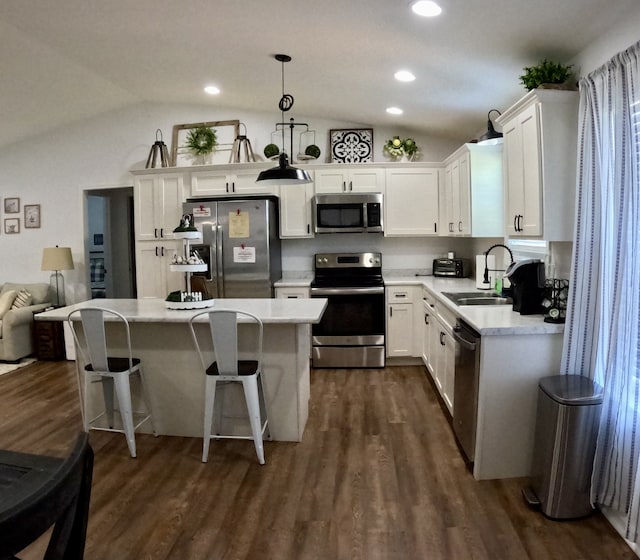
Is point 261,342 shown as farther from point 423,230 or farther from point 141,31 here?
point 423,230

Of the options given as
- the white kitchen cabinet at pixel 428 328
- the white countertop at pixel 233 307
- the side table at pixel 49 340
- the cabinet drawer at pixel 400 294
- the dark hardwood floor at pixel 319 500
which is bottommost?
the dark hardwood floor at pixel 319 500

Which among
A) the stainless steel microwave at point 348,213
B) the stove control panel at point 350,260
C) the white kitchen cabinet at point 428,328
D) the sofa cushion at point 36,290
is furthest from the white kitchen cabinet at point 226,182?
the sofa cushion at point 36,290

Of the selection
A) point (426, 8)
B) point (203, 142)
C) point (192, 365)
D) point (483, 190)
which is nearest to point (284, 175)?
point (426, 8)

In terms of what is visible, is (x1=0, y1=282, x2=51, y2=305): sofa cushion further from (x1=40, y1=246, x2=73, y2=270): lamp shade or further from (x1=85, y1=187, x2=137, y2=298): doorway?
(x1=85, y1=187, x2=137, y2=298): doorway

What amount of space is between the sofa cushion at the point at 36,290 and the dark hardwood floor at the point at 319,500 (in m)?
2.39

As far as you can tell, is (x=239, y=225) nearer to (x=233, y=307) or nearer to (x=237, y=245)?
(x=237, y=245)

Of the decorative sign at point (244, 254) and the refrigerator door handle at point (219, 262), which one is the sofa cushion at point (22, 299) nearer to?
the refrigerator door handle at point (219, 262)

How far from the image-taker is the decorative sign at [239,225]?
4.54 metres

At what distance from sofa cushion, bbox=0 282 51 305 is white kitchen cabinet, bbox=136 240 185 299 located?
147 cm

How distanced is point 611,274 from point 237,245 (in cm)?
330

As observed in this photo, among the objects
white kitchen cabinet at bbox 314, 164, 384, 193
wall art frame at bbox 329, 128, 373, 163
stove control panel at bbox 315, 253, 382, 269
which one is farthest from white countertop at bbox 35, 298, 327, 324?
wall art frame at bbox 329, 128, 373, 163

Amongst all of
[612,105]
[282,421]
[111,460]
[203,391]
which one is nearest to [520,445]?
[282,421]

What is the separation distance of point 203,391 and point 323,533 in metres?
1.38

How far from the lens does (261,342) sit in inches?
107
